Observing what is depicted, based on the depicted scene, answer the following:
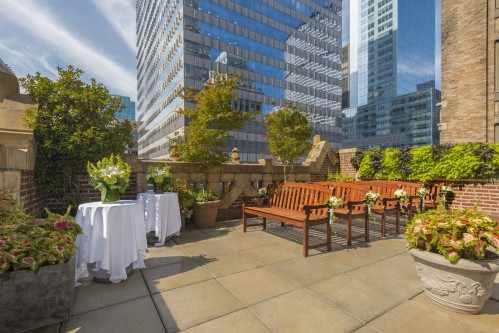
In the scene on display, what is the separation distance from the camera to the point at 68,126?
5160 millimetres

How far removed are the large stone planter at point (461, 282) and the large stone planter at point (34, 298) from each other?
3.99 metres

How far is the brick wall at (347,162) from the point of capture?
1091 centimetres

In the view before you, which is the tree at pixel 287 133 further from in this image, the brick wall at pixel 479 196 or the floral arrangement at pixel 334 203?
the brick wall at pixel 479 196

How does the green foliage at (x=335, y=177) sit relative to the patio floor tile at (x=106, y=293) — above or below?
above

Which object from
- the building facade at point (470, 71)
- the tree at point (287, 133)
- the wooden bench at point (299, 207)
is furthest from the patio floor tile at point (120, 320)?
the building facade at point (470, 71)

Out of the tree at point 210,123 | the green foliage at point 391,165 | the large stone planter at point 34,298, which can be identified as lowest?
the large stone planter at point 34,298

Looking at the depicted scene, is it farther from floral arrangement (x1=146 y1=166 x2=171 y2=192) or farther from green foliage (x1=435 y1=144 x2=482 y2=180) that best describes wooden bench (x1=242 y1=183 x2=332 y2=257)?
green foliage (x1=435 y1=144 x2=482 y2=180)

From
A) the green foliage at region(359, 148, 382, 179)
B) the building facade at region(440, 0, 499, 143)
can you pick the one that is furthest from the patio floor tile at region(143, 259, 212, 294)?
the building facade at region(440, 0, 499, 143)

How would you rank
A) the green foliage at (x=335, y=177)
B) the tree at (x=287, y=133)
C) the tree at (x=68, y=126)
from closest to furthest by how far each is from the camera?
the tree at (x=68, y=126) → the tree at (x=287, y=133) → the green foliage at (x=335, y=177)

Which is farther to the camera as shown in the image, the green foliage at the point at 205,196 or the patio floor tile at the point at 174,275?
the green foliage at the point at 205,196

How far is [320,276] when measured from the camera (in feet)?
12.0

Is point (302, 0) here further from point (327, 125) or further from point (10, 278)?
point (10, 278)

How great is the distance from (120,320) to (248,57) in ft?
172

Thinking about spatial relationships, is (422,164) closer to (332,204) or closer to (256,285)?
(332,204)
